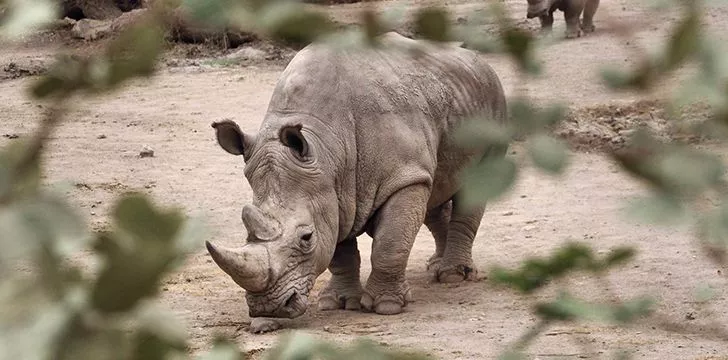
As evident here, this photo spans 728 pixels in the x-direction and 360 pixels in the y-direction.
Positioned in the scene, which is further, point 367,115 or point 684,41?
point 367,115

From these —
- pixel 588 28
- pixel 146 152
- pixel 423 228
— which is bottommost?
pixel 588 28

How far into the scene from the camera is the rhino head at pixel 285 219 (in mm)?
6098

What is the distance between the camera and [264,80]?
13.2 metres

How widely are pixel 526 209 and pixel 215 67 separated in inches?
219

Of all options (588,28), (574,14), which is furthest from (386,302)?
(588,28)

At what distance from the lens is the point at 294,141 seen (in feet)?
20.8

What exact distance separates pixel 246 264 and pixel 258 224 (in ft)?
0.75

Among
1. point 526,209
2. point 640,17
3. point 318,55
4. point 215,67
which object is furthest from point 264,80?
point 640,17

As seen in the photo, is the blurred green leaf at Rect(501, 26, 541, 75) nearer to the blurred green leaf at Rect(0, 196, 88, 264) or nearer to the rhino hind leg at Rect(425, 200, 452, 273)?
the blurred green leaf at Rect(0, 196, 88, 264)

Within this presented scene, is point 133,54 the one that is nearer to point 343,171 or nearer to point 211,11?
point 211,11

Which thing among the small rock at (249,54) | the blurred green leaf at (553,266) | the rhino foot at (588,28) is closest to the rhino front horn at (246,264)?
the blurred green leaf at (553,266)

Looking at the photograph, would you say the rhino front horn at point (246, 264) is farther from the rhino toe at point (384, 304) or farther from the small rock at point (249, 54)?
the small rock at point (249, 54)

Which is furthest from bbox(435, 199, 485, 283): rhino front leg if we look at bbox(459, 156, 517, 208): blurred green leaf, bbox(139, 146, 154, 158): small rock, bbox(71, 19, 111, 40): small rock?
bbox(459, 156, 517, 208): blurred green leaf

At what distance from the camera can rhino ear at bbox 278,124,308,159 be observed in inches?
247
